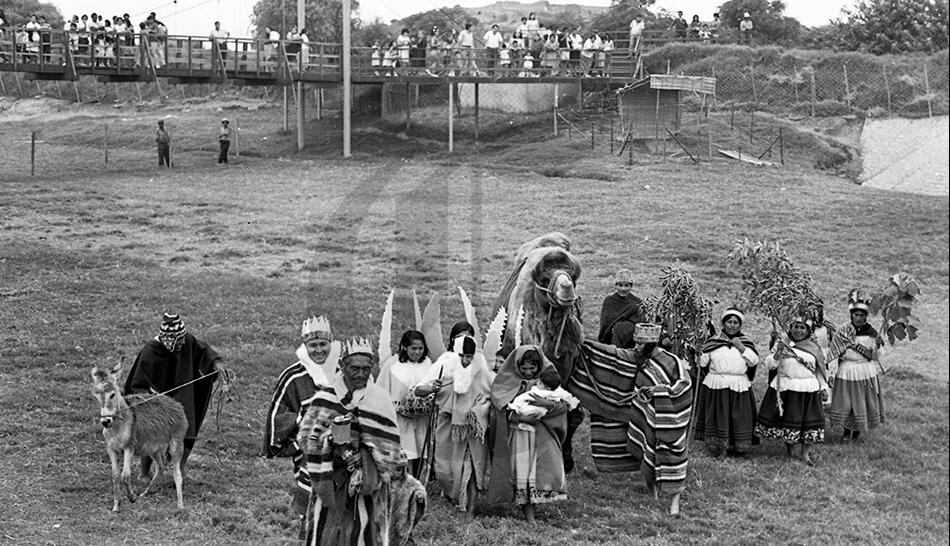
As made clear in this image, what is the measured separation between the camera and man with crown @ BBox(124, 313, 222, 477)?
10.4 metres

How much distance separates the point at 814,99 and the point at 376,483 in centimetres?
2890

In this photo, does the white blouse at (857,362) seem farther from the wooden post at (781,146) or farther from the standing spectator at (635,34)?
the standing spectator at (635,34)

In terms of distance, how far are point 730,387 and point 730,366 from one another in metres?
0.21

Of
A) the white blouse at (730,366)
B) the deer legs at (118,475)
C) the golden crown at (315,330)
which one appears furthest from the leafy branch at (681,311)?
the deer legs at (118,475)

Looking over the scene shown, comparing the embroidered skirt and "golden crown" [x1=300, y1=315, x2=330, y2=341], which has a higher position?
"golden crown" [x1=300, y1=315, x2=330, y2=341]

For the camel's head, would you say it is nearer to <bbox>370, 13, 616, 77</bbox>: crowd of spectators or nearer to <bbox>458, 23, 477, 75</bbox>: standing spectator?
<bbox>370, 13, 616, 77</bbox>: crowd of spectators

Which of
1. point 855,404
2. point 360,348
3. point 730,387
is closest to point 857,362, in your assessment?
point 855,404

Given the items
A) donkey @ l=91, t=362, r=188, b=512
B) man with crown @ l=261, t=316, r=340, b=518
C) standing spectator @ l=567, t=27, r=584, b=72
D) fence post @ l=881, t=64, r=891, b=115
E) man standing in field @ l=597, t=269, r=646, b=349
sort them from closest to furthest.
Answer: man with crown @ l=261, t=316, r=340, b=518 < donkey @ l=91, t=362, r=188, b=512 < man standing in field @ l=597, t=269, r=646, b=349 < fence post @ l=881, t=64, r=891, b=115 < standing spectator @ l=567, t=27, r=584, b=72

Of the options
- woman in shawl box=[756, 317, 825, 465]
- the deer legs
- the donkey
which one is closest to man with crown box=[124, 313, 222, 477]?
the donkey

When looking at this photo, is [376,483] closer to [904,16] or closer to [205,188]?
[205,188]

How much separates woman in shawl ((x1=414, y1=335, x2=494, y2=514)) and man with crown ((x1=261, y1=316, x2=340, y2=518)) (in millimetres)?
1518

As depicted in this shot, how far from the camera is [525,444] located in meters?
10.1

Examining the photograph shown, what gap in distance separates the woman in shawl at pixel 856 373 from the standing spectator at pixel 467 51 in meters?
21.6

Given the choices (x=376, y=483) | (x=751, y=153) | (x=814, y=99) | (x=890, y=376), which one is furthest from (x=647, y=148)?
(x=376, y=483)
